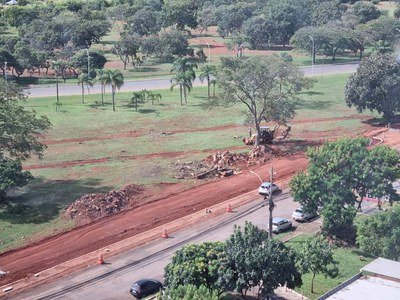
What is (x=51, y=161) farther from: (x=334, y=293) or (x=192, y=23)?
(x=192, y=23)

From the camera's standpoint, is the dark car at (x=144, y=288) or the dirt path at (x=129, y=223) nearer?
the dark car at (x=144, y=288)

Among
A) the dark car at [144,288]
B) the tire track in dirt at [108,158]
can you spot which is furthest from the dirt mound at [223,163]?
the dark car at [144,288]

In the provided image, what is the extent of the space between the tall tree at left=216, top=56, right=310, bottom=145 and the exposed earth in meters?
4.79

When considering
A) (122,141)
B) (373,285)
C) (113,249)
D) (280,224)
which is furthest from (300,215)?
(122,141)

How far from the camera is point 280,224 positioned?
4456 centimetres

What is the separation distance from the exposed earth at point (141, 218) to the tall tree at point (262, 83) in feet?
15.7

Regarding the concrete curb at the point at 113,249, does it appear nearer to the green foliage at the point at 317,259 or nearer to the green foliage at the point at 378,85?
the green foliage at the point at 317,259

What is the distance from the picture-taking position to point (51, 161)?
60938 millimetres

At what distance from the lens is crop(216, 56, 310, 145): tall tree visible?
204ft

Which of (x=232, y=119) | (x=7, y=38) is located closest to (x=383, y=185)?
(x=232, y=119)

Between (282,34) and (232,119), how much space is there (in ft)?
189

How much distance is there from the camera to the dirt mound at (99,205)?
154 feet

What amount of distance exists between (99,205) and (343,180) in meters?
18.3

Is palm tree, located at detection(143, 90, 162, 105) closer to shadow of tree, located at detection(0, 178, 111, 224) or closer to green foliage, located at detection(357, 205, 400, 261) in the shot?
shadow of tree, located at detection(0, 178, 111, 224)
